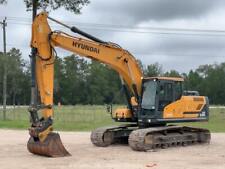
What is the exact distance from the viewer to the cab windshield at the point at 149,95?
20688 mm

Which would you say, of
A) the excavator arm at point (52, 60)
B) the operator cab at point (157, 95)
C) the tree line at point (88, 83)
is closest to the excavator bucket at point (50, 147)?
the excavator arm at point (52, 60)

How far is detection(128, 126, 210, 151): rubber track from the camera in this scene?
63.6 ft

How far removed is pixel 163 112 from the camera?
20.6 m

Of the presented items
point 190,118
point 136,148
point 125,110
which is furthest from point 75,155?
point 190,118

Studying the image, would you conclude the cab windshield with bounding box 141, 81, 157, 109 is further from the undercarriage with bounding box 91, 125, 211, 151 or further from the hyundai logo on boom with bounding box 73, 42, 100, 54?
the hyundai logo on boom with bounding box 73, 42, 100, 54

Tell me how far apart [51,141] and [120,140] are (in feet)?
17.8

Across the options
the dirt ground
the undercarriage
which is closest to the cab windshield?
the undercarriage

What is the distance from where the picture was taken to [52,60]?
60.3ft

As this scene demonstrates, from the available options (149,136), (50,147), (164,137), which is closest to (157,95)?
(164,137)

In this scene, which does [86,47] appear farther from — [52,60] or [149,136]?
[149,136]

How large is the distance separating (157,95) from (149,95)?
349 millimetres

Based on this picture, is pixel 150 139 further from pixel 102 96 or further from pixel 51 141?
pixel 102 96

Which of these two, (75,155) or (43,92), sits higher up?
(43,92)

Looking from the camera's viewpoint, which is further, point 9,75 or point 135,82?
point 9,75
